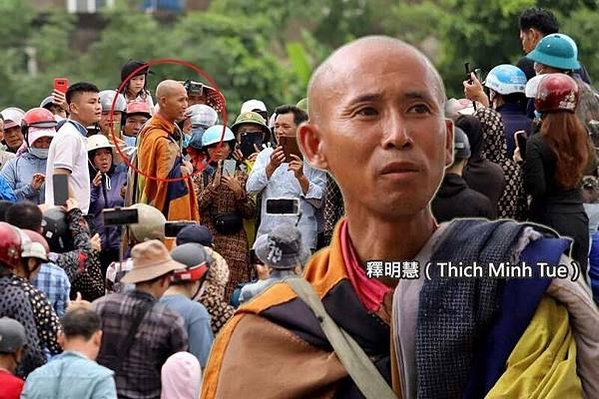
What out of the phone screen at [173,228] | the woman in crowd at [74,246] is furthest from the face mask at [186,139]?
the phone screen at [173,228]

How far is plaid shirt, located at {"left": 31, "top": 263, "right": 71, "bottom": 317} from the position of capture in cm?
937

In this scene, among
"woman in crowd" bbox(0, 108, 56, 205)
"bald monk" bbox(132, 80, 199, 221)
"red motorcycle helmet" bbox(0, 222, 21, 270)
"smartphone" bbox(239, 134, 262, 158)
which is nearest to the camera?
"red motorcycle helmet" bbox(0, 222, 21, 270)

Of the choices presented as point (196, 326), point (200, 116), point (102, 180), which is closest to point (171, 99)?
point (102, 180)

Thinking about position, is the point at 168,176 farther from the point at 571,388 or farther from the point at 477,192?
the point at 571,388

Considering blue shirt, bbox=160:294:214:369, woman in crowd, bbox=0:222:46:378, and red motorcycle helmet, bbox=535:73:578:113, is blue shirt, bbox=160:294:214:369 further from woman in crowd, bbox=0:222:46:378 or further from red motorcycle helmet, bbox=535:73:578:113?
red motorcycle helmet, bbox=535:73:578:113

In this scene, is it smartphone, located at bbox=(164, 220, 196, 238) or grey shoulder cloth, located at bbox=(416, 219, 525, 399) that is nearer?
grey shoulder cloth, located at bbox=(416, 219, 525, 399)

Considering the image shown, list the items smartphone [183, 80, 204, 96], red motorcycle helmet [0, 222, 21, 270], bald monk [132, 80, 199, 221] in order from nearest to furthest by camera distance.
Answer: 1. red motorcycle helmet [0, 222, 21, 270]
2. bald monk [132, 80, 199, 221]
3. smartphone [183, 80, 204, 96]

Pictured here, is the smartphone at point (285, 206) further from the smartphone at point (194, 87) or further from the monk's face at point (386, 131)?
the monk's face at point (386, 131)

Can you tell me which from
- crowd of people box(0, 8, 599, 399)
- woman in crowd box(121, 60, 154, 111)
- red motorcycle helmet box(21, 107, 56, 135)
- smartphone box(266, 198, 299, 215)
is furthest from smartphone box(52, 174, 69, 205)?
woman in crowd box(121, 60, 154, 111)

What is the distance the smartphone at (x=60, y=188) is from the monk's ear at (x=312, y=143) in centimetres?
726

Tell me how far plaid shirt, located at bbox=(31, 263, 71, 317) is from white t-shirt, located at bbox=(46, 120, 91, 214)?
1673 millimetres

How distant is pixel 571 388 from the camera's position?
3426mm

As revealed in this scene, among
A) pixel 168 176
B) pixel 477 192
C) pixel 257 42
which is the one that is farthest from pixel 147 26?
pixel 477 192

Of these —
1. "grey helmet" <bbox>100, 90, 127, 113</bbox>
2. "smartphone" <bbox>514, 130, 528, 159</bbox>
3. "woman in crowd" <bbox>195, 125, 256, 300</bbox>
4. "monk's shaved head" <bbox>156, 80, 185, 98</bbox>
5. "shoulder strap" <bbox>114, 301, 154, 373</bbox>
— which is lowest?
"woman in crowd" <bbox>195, 125, 256, 300</bbox>
